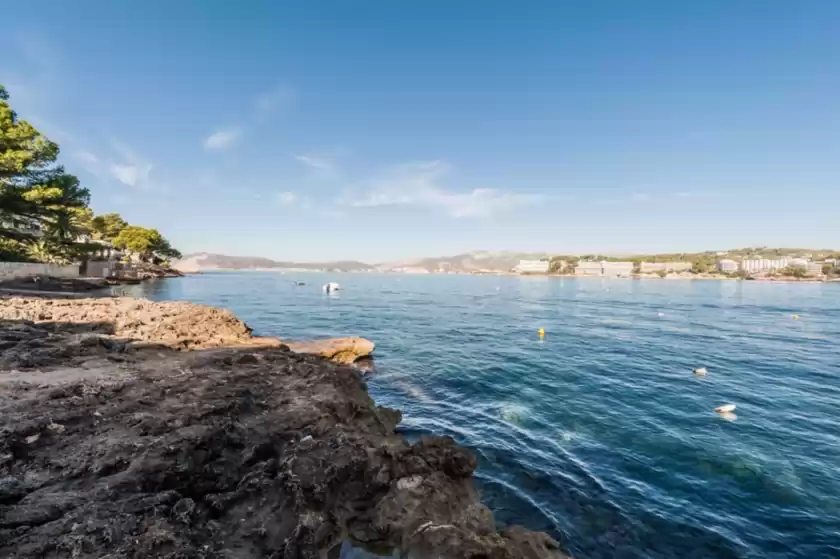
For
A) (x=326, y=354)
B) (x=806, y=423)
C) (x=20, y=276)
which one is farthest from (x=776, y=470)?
(x=20, y=276)

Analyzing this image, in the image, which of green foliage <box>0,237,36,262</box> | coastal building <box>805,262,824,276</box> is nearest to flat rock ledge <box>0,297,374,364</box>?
green foliage <box>0,237,36,262</box>

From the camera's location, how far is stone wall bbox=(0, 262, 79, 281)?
3644cm

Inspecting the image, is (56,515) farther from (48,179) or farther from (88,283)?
(88,283)

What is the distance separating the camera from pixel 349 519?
A: 19.1 feet

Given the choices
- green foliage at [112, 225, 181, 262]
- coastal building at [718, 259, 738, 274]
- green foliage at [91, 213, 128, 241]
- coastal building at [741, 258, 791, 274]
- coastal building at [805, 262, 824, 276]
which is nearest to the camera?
green foliage at [91, 213, 128, 241]

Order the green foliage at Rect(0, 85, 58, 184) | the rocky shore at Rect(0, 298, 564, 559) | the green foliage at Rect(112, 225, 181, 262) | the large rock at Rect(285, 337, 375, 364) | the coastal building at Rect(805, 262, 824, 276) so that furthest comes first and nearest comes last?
1. the coastal building at Rect(805, 262, 824, 276)
2. the green foliage at Rect(112, 225, 181, 262)
3. the green foliage at Rect(0, 85, 58, 184)
4. the large rock at Rect(285, 337, 375, 364)
5. the rocky shore at Rect(0, 298, 564, 559)

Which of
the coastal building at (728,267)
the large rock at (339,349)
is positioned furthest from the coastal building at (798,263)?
the large rock at (339,349)

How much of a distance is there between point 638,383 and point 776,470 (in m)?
8.14

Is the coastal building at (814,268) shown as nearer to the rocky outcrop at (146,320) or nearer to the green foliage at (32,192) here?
the rocky outcrop at (146,320)

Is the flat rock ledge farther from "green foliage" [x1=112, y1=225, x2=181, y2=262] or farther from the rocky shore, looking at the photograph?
"green foliage" [x1=112, y1=225, x2=181, y2=262]

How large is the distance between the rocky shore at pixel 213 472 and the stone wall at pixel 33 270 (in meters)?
37.4

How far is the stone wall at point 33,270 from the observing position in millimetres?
36438

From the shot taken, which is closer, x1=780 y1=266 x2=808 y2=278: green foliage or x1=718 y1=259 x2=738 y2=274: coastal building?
x1=780 y1=266 x2=808 y2=278: green foliage

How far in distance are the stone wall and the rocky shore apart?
37398 millimetres
